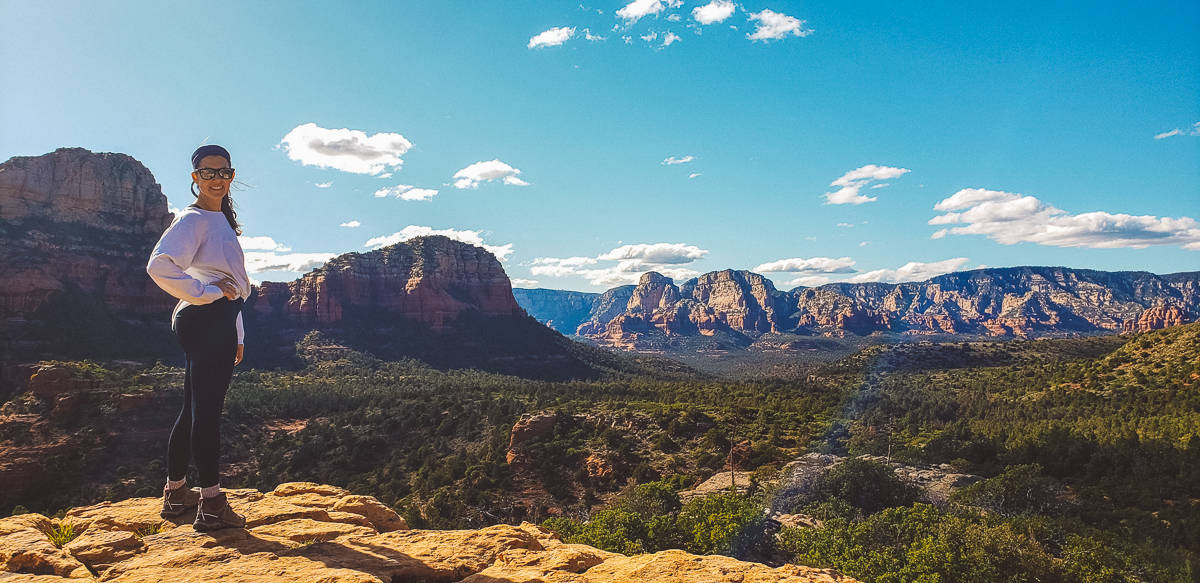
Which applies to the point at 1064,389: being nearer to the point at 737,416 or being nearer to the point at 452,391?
the point at 737,416

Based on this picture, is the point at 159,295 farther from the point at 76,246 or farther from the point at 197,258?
the point at 197,258

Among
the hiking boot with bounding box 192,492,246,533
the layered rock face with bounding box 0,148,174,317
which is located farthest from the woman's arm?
the layered rock face with bounding box 0,148,174,317

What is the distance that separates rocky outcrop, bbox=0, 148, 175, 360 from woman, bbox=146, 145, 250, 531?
72972mm

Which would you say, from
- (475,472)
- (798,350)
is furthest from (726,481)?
(798,350)

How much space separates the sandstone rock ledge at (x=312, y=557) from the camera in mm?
4105

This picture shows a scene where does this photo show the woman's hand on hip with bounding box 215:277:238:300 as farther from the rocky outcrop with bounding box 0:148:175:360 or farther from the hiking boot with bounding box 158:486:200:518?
the rocky outcrop with bounding box 0:148:175:360

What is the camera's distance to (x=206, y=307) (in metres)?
5.11

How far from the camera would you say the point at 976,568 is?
1028 centimetres

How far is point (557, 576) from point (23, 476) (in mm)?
43132

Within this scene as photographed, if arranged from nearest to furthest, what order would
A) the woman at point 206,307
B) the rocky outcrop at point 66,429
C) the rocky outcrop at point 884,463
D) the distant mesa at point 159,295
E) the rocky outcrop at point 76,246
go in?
1. the woman at point 206,307
2. the rocky outcrop at point 884,463
3. the rocky outcrop at point 66,429
4. the rocky outcrop at point 76,246
5. the distant mesa at point 159,295

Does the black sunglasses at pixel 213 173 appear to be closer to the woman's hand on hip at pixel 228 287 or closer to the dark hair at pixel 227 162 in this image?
the dark hair at pixel 227 162

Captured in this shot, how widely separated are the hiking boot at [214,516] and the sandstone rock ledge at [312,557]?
8cm

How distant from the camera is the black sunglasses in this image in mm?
5434

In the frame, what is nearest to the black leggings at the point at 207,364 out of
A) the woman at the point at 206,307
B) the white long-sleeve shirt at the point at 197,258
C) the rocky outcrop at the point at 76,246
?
the woman at the point at 206,307
